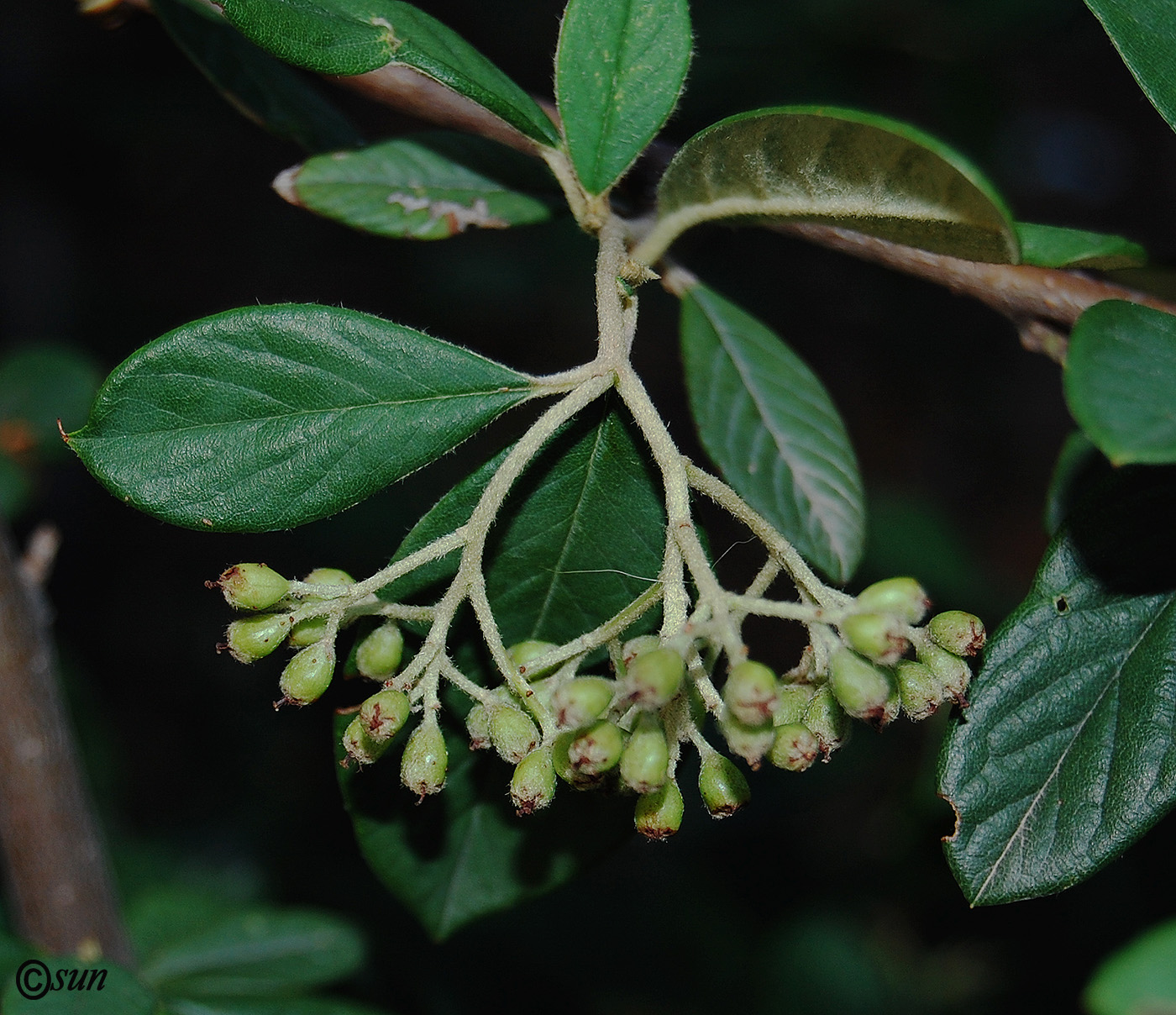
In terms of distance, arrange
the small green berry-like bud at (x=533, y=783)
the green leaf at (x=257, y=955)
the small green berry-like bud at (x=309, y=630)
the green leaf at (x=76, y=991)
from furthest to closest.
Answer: the green leaf at (x=257, y=955), the green leaf at (x=76, y=991), the small green berry-like bud at (x=309, y=630), the small green berry-like bud at (x=533, y=783)

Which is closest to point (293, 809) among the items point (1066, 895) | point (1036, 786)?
point (1066, 895)

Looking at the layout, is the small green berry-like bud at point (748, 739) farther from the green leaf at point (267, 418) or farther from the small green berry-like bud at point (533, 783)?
the green leaf at point (267, 418)

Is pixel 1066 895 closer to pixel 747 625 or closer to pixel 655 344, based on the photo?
pixel 747 625

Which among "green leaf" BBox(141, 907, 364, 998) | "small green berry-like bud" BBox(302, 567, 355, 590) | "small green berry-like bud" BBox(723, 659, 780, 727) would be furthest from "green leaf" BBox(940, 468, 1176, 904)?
"green leaf" BBox(141, 907, 364, 998)

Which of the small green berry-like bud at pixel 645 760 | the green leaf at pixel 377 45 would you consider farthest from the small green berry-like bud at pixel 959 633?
the green leaf at pixel 377 45

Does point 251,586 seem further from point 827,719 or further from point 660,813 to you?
point 827,719

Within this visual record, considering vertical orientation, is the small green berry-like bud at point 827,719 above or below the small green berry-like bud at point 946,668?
below

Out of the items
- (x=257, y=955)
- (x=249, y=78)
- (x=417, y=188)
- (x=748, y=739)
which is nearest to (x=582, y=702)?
(x=748, y=739)
